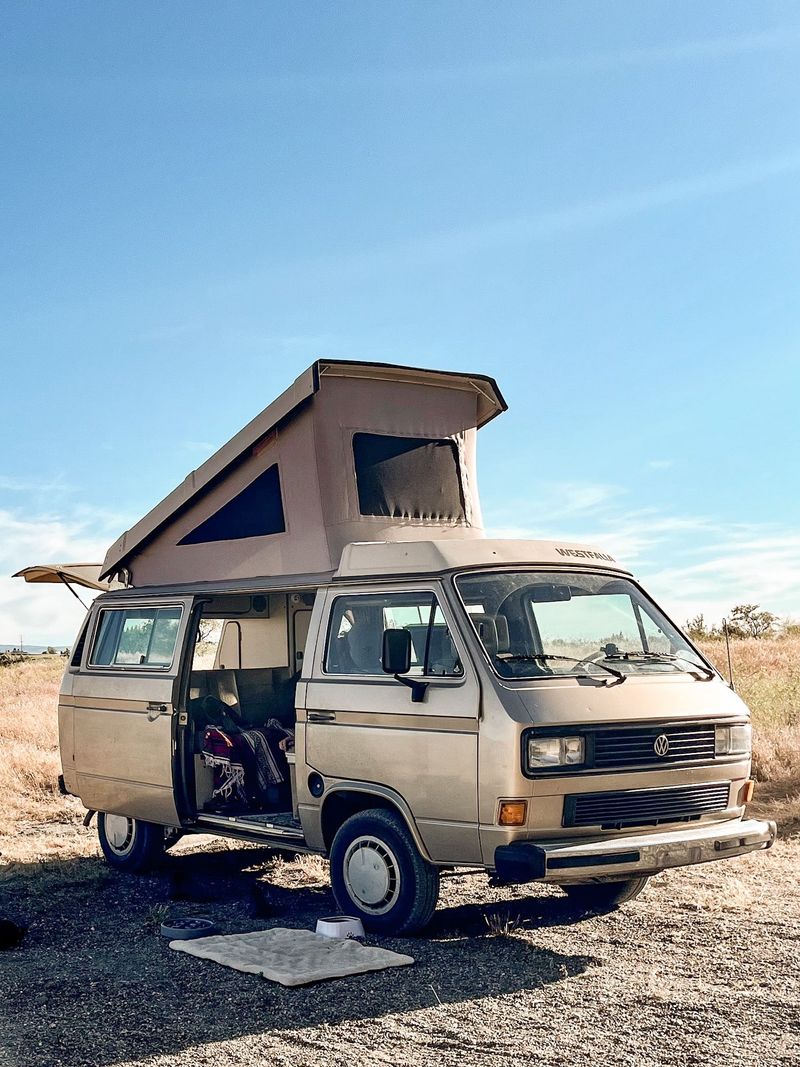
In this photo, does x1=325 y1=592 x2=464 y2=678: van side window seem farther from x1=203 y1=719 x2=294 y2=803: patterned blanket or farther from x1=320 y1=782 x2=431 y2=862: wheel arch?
x1=203 y1=719 x2=294 y2=803: patterned blanket

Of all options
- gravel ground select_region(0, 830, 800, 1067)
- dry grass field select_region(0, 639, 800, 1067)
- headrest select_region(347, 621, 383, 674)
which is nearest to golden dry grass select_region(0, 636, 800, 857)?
dry grass field select_region(0, 639, 800, 1067)

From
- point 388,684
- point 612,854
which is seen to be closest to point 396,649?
point 388,684

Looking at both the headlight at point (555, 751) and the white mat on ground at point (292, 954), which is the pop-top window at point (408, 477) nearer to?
the headlight at point (555, 751)

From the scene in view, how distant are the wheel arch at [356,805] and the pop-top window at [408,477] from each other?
7.07 feet

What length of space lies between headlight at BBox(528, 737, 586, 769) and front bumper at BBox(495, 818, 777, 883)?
18.3 inches

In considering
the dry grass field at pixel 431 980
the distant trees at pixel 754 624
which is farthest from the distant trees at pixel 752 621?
the dry grass field at pixel 431 980

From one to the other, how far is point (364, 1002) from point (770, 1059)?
6.69 ft

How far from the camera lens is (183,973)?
690cm

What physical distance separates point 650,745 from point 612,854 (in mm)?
740

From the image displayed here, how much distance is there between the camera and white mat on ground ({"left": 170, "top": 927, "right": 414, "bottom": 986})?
6.63m

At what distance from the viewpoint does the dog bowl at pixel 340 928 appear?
7.43 meters

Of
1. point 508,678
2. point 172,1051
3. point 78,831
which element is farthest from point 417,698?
point 78,831

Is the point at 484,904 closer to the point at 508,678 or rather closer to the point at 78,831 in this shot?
the point at 508,678

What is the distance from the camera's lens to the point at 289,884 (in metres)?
9.78
